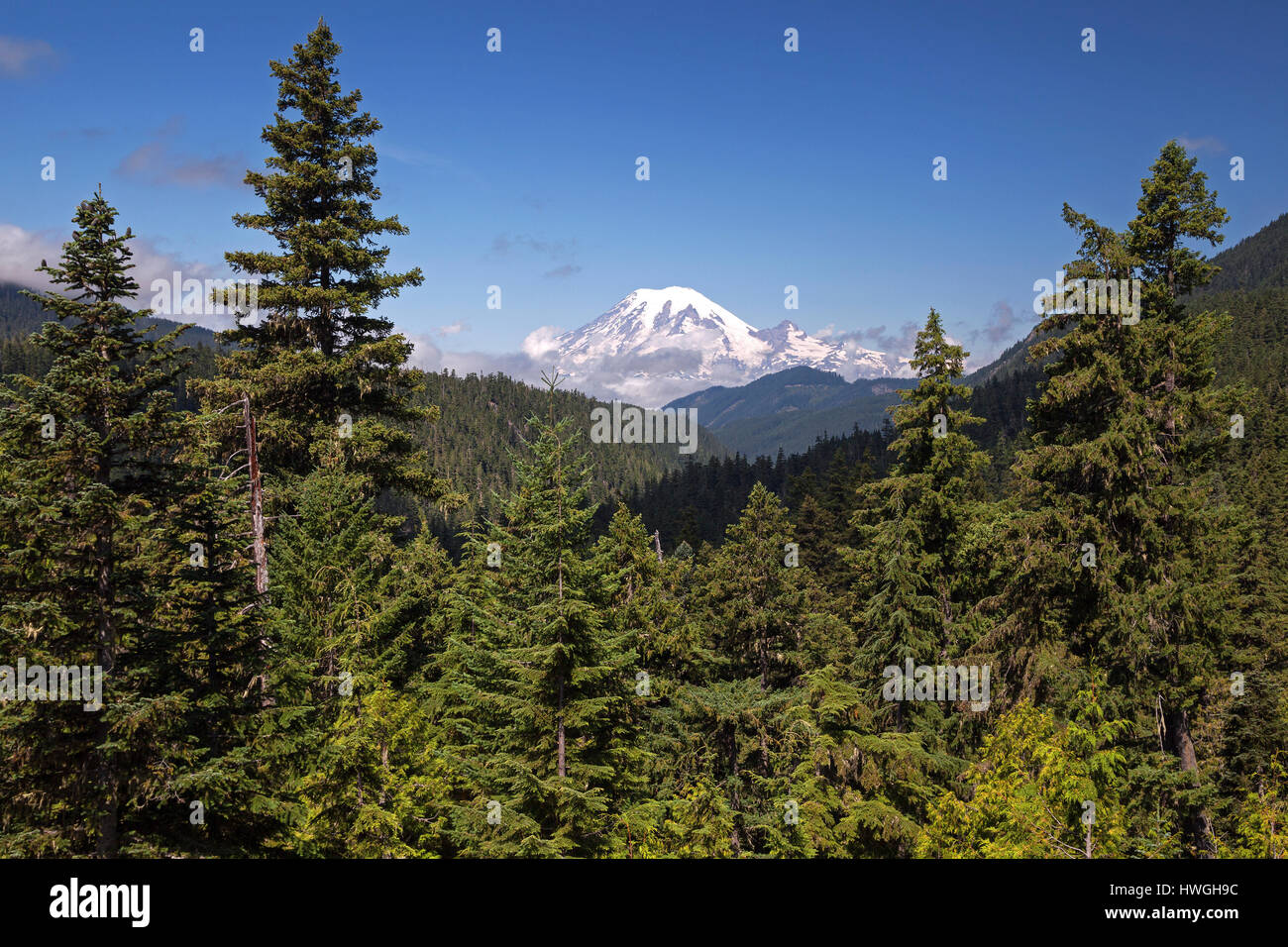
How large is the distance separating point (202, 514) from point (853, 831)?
1670 centimetres

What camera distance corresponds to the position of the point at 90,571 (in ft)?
29.1

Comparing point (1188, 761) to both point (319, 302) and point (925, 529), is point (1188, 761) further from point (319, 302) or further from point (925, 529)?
point (319, 302)

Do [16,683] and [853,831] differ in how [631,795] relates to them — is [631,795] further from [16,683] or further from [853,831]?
[16,683]

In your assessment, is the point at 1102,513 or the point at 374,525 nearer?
the point at 1102,513

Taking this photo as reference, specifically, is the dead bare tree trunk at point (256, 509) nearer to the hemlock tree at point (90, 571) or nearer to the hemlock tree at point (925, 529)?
the hemlock tree at point (90, 571)

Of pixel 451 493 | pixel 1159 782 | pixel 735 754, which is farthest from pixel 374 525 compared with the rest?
pixel 1159 782

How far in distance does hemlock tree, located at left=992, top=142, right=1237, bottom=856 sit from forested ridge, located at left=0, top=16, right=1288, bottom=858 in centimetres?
8

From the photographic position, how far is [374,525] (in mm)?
16672

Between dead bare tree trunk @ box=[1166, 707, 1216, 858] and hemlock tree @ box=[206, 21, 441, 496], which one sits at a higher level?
hemlock tree @ box=[206, 21, 441, 496]

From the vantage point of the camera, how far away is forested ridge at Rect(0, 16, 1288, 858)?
8.69 metres

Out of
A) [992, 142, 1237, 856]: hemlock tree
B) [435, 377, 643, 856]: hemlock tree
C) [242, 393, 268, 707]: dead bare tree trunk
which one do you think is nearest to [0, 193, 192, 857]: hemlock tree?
[242, 393, 268, 707]: dead bare tree trunk

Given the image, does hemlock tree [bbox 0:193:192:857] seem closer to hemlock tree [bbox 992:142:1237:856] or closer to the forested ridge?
the forested ridge

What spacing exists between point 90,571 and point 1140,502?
18.4m

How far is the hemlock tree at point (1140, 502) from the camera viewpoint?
14.4m
